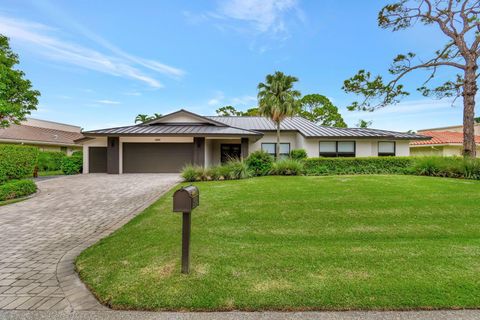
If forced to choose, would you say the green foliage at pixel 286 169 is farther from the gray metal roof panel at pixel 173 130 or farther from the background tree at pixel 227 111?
the background tree at pixel 227 111

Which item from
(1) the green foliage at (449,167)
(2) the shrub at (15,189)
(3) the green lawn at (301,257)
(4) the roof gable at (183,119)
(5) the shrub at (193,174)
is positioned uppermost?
(4) the roof gable at (183,119)

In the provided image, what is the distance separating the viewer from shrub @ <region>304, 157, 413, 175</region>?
13.9m

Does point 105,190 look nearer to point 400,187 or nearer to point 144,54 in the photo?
point 144,54

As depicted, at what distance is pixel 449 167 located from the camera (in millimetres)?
10766

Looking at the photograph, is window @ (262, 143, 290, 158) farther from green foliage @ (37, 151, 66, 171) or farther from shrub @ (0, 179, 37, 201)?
green foliage @ (37, 151, 66, 171)

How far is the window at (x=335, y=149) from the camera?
1788 cm

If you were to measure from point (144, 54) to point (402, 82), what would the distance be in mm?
15503

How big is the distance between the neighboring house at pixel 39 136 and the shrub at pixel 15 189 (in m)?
13.2

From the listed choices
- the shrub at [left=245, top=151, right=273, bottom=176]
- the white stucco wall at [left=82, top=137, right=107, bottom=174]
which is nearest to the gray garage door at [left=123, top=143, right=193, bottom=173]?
the white stucco wall at [left=82, top=137, right=107, bottom=174]

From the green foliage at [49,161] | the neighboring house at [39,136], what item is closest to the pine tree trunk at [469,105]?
the neighboring house at [39,136]

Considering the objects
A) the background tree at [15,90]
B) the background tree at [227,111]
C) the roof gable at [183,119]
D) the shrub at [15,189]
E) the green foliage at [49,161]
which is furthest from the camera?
the background tree at [227,111]

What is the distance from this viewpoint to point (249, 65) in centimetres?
1866

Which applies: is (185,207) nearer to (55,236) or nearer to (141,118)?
(55,236)

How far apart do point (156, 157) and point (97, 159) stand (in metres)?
4.83
